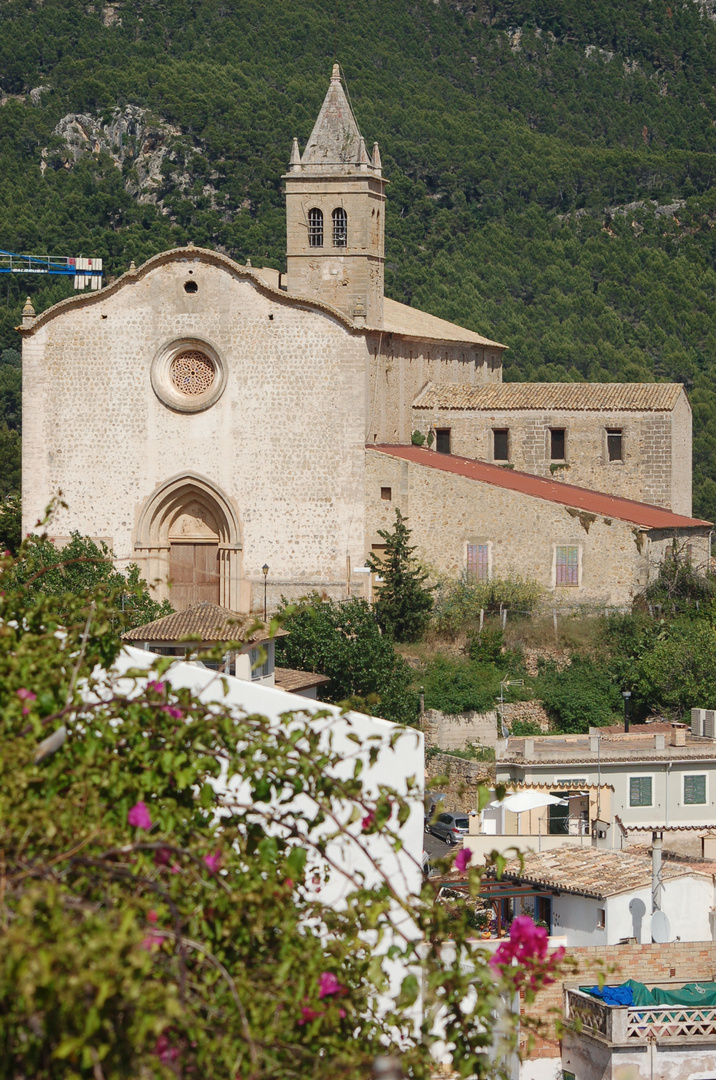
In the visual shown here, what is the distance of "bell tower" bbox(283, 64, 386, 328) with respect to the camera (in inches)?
1806

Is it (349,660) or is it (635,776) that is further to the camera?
(349,660)

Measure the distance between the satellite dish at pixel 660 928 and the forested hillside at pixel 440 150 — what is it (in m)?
47.5

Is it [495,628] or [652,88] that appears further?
[652,88]

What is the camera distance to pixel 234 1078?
849cm

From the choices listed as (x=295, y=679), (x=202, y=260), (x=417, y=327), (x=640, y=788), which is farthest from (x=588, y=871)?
(x=417, y=327)

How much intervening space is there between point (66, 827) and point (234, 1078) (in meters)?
1.41

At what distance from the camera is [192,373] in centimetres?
4434

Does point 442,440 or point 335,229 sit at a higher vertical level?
point 335,229

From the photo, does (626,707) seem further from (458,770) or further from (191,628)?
(191,628)

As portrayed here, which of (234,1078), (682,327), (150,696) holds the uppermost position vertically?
(682,327)

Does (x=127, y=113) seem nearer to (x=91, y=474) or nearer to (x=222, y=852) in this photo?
(x=91, y=474)

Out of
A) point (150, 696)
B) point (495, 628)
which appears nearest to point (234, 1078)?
point (150, 696)

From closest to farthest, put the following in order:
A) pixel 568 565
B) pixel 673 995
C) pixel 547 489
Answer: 1. pixel 673 995
2. pixel 568 565
3. pixel 547 489

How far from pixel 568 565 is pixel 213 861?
3211cm
